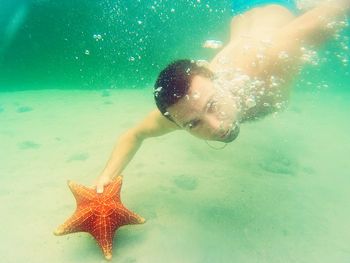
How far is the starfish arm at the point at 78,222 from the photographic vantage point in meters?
3.54

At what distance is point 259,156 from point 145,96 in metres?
7.06

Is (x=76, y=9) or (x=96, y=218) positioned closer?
(x=96, y=218)

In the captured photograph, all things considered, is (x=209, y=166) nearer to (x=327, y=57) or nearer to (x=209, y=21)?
(x=209, y=21)

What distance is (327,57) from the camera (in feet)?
109

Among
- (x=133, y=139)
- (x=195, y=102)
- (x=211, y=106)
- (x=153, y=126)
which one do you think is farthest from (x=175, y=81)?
(x=133, y=139)

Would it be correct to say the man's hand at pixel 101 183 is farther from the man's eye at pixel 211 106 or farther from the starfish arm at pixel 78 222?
the man's eye at pixel 211 106

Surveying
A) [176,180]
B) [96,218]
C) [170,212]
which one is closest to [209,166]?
[176,180]

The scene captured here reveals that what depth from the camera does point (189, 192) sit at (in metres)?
5.32

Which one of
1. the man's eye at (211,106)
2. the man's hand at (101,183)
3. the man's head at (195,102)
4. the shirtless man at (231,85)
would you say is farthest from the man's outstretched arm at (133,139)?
the man's eye at (211,106)

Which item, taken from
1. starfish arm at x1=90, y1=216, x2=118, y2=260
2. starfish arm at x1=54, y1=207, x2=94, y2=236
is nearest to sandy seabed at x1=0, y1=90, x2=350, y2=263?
starfish arm at x1=90, y1=216, x2=118, y2=260

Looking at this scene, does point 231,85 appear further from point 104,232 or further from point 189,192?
point 104,232

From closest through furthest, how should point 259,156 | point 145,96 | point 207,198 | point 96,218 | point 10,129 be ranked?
1. point 96,218
2. point 207,198
3. point 259,156
4. point 10,129
5. point 145,96

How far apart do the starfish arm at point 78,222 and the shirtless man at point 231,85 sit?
1.39 ft

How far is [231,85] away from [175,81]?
145cm
